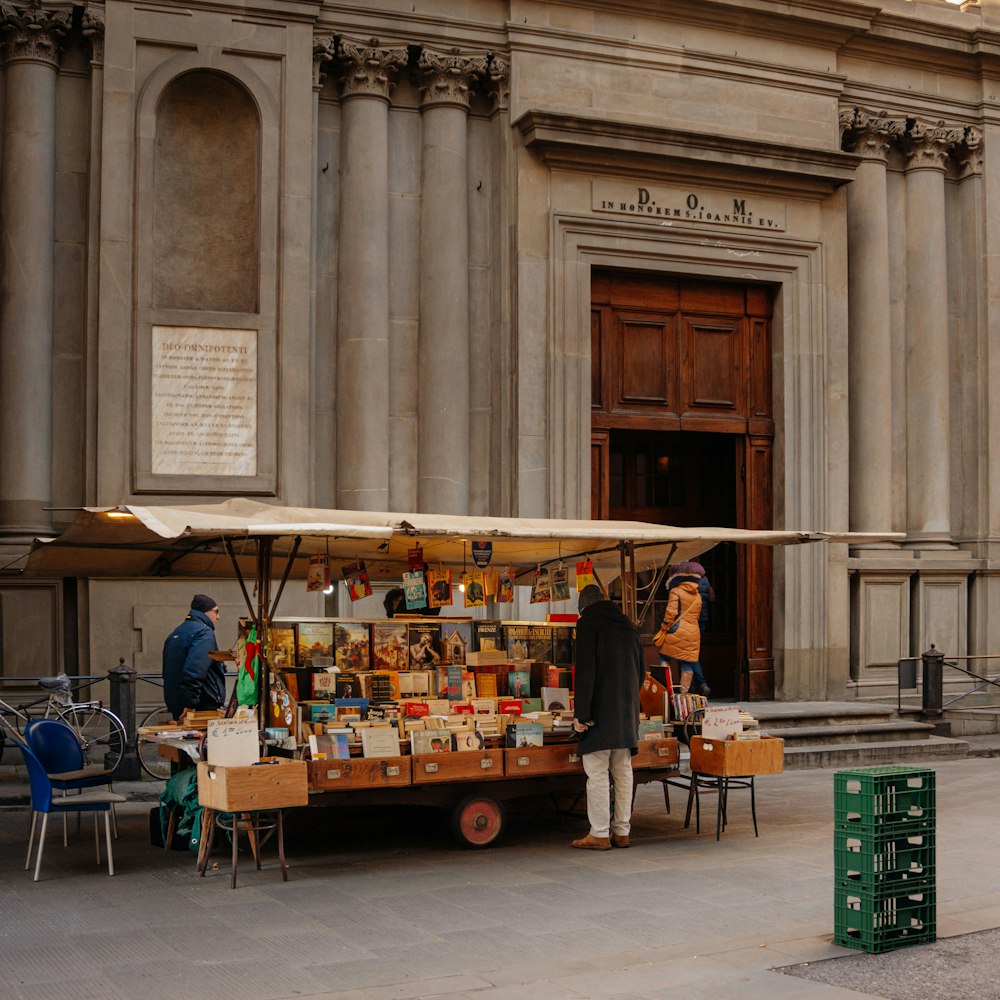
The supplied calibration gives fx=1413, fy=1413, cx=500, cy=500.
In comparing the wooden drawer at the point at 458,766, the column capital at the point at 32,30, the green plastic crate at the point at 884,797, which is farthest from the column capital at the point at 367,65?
the green plastic crate at the point at 884,797

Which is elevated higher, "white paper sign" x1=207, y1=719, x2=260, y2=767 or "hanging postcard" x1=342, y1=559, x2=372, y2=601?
"hanging postcard" x1=342, y1=559, x2=372, y2=601

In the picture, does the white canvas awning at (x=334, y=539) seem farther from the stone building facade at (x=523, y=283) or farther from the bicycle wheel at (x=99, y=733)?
the stone building facade at (x=523, y=283)

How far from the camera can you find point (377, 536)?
385 inches

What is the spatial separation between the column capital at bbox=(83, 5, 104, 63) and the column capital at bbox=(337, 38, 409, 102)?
8.66 ft

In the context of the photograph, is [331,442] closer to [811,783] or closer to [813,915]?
[811,783]

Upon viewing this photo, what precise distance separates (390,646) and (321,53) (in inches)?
315

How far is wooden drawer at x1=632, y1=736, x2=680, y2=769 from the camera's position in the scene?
36.8 ft

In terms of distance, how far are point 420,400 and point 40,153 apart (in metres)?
4.88

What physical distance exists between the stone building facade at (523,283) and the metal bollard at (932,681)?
101cm

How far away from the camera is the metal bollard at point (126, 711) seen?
13.2 m

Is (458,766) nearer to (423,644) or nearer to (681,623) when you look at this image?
(423,644)

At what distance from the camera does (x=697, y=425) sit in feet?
58.6

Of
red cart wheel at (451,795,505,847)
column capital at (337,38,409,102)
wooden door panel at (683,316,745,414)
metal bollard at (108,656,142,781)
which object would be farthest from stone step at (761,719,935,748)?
column capital at (337,38,409,102)

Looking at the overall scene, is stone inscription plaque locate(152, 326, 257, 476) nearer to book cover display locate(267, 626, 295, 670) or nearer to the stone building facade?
the stone building facade
